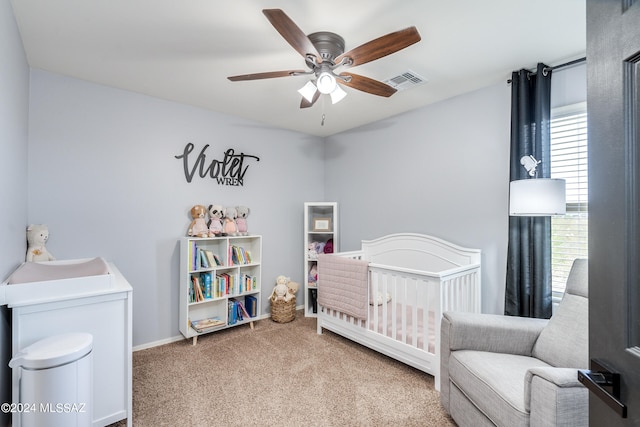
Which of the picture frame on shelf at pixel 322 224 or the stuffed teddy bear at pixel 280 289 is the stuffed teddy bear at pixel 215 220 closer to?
the stuffed teddy bear at pixel 280 289

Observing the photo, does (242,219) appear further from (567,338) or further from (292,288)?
(567,338)

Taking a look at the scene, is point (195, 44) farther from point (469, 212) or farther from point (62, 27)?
point (469, 212)

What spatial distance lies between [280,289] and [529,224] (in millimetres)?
2554

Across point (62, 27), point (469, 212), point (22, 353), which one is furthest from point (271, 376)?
point (62, 27)

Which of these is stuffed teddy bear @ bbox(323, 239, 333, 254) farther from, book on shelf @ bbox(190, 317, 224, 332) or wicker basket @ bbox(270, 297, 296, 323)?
book on shelf @ bbox(190, 317, 224, 332)

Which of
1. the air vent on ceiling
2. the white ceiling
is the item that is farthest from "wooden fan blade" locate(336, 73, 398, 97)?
the air vent on ceiling

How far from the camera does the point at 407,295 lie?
263cm

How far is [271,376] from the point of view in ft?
7.70

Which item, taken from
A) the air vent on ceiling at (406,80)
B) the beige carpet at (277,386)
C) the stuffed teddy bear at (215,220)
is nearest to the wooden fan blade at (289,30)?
the air vent on ceiling at (406,80)

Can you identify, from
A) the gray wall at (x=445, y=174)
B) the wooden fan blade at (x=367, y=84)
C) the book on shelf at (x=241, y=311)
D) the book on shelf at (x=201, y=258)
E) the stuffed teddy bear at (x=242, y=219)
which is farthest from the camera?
the stuffed teddy bear at (x=242, y=219)

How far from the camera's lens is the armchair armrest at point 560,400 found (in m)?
1.20

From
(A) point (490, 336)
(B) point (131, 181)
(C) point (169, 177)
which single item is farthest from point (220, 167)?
(A) point (490, 336)

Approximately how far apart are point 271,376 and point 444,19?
2.68 metres

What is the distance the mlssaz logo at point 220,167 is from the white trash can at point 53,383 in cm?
198
